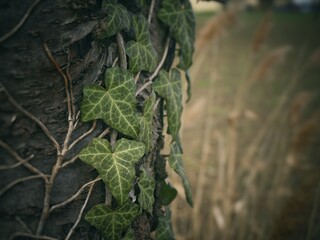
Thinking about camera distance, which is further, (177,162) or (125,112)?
(177,162)

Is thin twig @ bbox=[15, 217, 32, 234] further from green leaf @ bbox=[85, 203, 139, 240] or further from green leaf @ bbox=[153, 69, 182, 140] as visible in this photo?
green leaf @ bbox=[153, 69, 182, 140]

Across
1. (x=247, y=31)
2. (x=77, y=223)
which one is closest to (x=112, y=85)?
(x=77, y=223)

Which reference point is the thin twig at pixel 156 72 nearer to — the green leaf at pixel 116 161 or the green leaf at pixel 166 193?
the green leaf at pixel 116 161

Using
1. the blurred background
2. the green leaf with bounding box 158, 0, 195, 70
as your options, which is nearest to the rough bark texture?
the green leaf with bounding box 158, 0, 195, 70

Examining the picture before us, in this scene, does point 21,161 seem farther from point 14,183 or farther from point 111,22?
point 111,22

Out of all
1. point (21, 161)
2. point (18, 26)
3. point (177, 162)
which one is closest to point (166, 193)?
point (177, 162)

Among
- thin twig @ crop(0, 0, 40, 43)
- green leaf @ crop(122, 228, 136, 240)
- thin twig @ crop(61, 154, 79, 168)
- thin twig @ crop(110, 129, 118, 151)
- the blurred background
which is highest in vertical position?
thin twig @ crop(0, 0, 40, 43)
